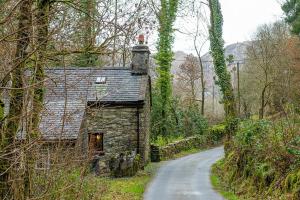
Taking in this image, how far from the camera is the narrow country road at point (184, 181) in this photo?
16438mm

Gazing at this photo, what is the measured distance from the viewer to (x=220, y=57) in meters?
27.5

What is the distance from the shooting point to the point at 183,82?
55.0 metres

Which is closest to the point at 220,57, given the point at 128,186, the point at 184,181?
the point at 184,181

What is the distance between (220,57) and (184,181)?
10.2m

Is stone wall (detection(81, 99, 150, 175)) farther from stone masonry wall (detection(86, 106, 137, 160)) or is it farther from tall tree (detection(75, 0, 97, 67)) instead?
tall tree (detection(75, 0, 97, 67))

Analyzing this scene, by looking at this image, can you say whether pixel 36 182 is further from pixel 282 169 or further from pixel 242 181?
pixel 242 181

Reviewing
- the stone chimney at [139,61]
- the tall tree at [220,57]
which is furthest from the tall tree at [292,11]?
the stone chimney at [139,61]

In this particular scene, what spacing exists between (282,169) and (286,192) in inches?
45.5

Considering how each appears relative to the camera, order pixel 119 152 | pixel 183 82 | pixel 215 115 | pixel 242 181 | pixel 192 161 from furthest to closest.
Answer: pixel 183 82
pixel 215 115
pixel 192 161
pixel 119 152
pixel 242 181

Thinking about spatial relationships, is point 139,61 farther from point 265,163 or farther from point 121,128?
point 265,163

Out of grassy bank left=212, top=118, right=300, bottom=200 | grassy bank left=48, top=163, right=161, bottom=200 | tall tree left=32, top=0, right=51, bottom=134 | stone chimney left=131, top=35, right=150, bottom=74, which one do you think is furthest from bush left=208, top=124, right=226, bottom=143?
tall tree left=32, top=0, right=51, bottom=134

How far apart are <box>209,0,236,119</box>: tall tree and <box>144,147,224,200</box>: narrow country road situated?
368 cm

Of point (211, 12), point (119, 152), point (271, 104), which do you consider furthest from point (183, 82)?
point (119, 152)

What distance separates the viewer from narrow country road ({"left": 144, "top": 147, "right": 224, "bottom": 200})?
53.9ft
